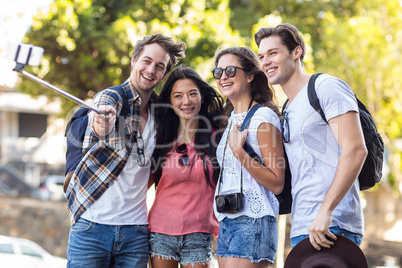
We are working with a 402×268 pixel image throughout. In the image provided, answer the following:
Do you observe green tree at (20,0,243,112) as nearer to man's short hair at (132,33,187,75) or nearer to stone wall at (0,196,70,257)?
man's short hair at (132,33,187,75)

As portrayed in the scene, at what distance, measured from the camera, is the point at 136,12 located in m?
8.80

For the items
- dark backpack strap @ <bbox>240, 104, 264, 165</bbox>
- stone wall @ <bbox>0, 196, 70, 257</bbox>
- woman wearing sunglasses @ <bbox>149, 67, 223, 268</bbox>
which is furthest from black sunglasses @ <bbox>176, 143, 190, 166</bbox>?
stone wall @ <bbox>0, 196, 70, 257</bbox>

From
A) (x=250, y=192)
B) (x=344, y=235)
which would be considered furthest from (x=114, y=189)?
(x=344, y=235)

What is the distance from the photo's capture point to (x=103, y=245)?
2.83 meters

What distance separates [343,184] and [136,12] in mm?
7211

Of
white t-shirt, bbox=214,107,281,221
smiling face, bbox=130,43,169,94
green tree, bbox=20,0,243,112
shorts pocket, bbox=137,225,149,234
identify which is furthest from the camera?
green tree, bbox=20,0,243,112

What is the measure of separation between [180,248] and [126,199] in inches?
17.8

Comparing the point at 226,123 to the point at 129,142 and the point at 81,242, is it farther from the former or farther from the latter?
the point at 81,242

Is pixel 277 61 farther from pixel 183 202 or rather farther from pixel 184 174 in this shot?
pixel 183 202

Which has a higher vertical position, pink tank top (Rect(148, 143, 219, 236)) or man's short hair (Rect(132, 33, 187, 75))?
man's short hair (Rect(132, 33, 187, 75))

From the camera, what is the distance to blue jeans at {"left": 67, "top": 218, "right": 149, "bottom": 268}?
282cm

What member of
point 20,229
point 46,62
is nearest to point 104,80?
point 46,62

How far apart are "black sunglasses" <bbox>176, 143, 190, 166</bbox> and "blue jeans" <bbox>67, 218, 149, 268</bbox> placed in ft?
1.60

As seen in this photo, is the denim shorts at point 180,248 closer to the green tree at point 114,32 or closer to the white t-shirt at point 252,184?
the white t-shirt at point 252,184
